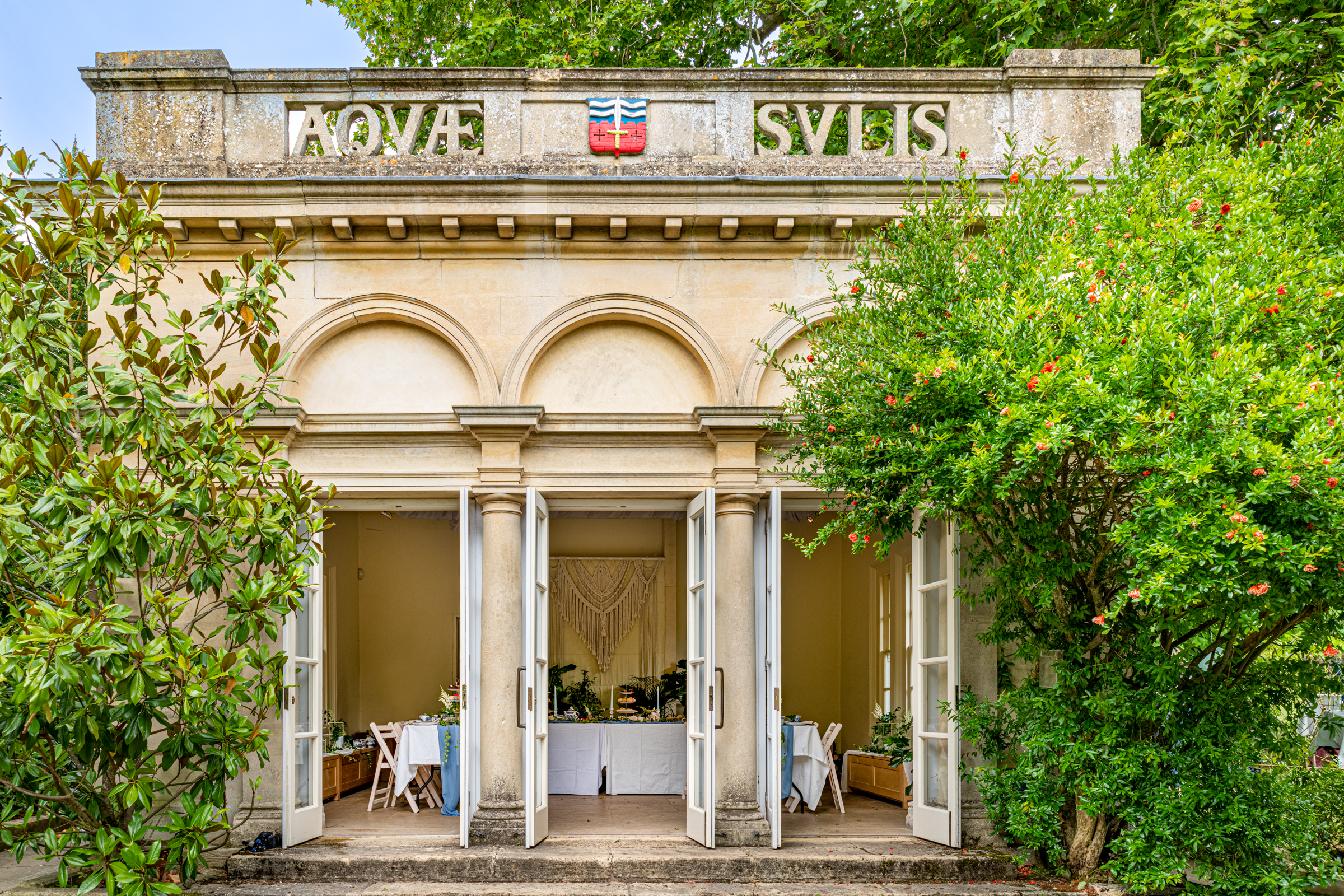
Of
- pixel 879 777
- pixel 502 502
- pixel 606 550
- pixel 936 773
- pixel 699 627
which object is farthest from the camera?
pixel 606 550

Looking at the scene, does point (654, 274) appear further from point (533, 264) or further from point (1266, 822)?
point (1266, 822)

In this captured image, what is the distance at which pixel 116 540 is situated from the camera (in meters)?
4.54

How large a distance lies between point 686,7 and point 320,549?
8811 millimetres

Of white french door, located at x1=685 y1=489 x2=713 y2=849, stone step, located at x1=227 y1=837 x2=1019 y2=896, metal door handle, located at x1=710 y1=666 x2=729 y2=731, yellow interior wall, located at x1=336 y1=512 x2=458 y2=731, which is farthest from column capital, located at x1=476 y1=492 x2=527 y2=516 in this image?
yellow interior wall, located at x1=336 y1=512 x2=458 y2=731

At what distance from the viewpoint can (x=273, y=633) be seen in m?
5.12

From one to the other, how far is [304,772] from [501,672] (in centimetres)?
151

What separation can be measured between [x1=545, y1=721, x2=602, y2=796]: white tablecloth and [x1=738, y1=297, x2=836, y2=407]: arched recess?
384cm

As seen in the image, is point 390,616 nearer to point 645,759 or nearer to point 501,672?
point 645,759

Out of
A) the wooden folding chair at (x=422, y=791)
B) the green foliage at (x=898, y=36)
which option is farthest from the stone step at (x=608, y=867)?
the green foliage at (x=898, y=36)

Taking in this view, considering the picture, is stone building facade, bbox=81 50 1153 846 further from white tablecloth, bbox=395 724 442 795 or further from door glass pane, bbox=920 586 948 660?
white tablecloth, bbox=395 724 442 795

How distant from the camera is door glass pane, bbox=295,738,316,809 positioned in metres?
6.44

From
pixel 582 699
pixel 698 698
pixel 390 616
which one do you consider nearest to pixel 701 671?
pixel 698 698

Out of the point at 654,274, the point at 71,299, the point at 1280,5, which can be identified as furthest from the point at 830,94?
the point at 71,299

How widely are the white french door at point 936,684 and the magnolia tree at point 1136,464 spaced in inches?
15.3
